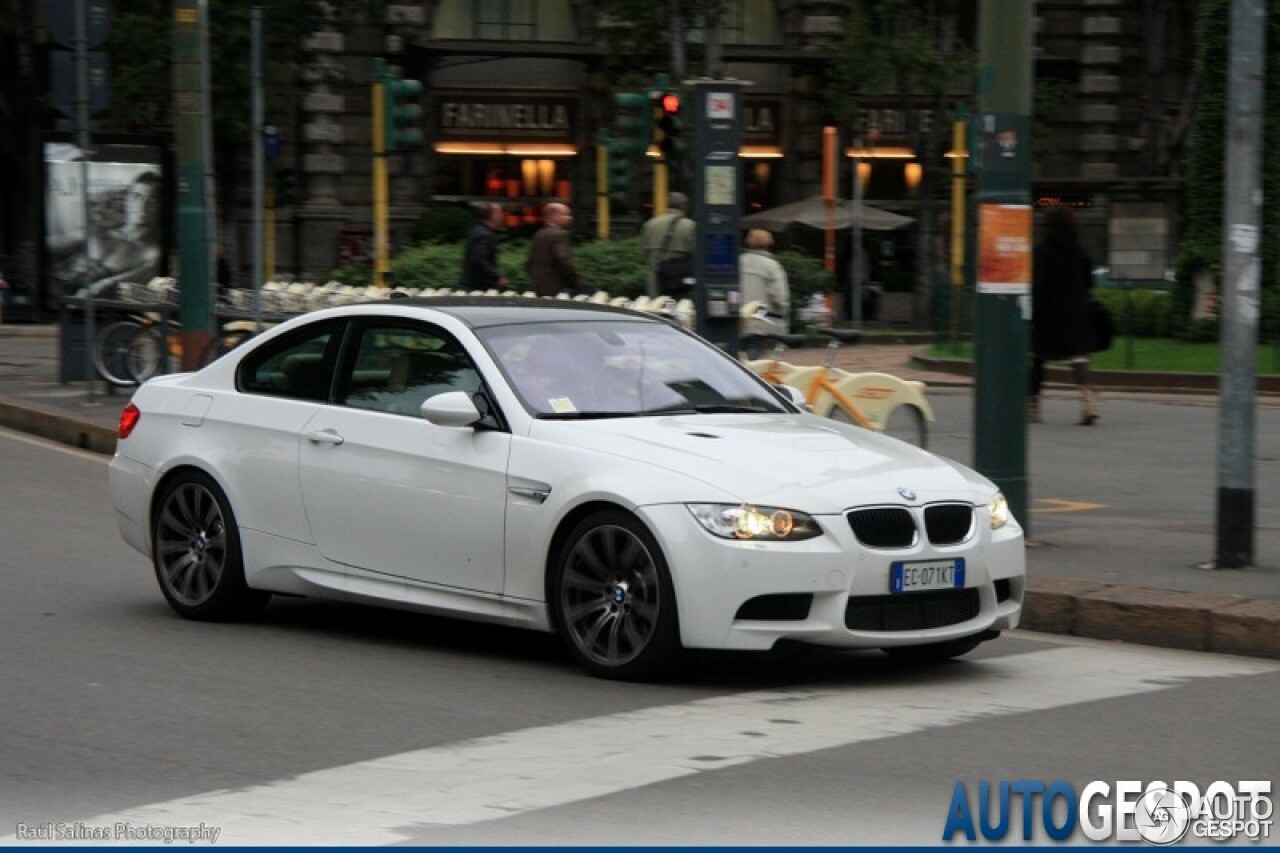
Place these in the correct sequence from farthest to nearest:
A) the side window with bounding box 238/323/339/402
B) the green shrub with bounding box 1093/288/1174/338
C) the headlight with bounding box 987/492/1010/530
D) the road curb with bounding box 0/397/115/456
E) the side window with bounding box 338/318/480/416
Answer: the green shrub with bounding box 1093/288/1174/338, the road curb with bounding box 0/397/115/456, the side window with bounding box 238/323/339/402, the side window with bounding box 338/318/480/416, the headlight with bounding box 987/492/1010/530

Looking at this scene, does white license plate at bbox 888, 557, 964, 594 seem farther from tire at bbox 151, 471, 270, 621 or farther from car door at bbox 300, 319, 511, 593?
tire at bbox 151, 471, 270, 621

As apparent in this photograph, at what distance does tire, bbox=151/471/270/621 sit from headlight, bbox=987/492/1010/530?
3222 millimetres

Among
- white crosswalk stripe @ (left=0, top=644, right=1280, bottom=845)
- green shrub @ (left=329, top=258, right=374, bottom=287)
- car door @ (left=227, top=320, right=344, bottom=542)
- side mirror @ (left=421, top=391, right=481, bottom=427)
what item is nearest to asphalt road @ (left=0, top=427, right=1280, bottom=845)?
white crosswalk stripe @ (left=0, top=644, right=1280, bottom=845)

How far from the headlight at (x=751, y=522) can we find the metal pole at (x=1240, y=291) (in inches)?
136

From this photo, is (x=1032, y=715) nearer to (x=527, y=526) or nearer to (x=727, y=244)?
(x=527, y=526)

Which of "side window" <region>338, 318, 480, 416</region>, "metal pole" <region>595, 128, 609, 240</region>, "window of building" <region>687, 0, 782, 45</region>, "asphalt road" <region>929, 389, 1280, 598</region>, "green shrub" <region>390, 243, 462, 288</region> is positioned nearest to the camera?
"side window" <region>338, 318, 480, 416</region>

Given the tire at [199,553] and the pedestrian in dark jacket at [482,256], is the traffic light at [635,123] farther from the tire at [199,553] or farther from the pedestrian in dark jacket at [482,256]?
the tire at [199,553]

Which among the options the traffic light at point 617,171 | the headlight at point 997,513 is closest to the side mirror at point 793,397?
the headlight at point 997,513

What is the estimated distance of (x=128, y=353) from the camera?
2122 cm

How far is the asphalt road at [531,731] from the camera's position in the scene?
6.08 metres

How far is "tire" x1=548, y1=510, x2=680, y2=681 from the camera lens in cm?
791

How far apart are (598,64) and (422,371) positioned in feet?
121

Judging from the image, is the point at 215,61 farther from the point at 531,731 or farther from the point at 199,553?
the point at 531,731

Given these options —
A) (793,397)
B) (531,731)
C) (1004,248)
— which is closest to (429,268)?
(1004,248)
